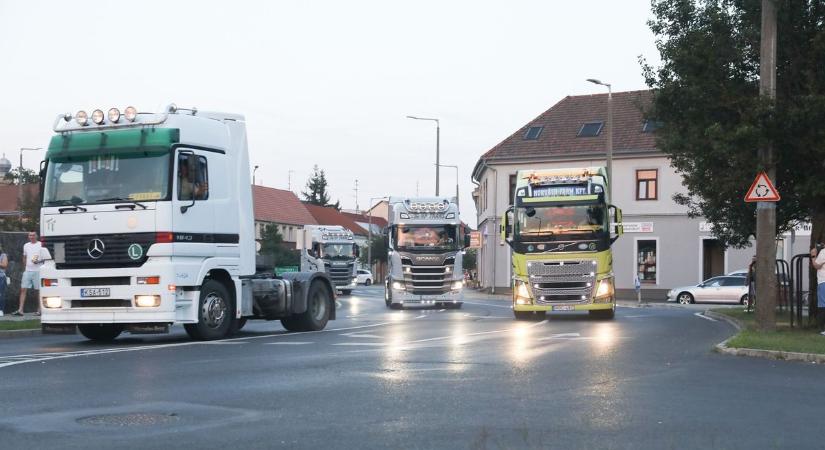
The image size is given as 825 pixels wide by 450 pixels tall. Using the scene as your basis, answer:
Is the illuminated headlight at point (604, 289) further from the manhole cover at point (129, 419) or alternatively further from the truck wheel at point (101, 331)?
the manhole cover at point (129, 419)

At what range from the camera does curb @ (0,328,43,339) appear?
18.0 metres

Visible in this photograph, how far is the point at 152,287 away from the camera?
15.3 m

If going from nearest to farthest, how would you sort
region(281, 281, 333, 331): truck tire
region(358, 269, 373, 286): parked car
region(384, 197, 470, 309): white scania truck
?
region(281, 281, 333, 331): truck tire, region(384, 197, 470, 309): white scania truck, region(358, 269, 373, 286): parked car

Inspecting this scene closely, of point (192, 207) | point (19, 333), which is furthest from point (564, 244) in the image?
point (19, 333)

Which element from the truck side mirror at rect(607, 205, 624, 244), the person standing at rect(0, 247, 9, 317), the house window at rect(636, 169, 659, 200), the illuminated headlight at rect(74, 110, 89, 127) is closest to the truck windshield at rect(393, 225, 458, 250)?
the truck side mirror at rect(607, 205, 624, 244)

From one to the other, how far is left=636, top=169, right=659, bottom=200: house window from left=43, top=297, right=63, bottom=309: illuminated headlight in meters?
44.0

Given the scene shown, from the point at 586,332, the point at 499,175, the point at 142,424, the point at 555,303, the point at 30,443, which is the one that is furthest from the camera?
the point at 499,175

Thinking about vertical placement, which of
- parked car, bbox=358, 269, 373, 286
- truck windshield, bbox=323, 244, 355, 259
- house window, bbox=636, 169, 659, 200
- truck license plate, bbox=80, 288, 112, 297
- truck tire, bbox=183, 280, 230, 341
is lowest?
parked car, bbox=358, 269, 373, 286

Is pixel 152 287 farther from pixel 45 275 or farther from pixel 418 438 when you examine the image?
pixel 418 438

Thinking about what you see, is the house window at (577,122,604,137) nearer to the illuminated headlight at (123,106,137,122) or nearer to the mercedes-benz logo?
the illuminated headlight at (123,106,137,122)

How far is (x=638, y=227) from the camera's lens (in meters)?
56.0

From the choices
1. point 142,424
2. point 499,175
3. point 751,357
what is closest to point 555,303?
point 751,357

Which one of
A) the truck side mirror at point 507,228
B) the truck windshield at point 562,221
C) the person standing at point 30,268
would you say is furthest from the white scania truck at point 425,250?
the person standing at point 30,268

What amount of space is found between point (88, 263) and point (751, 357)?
9.24m
